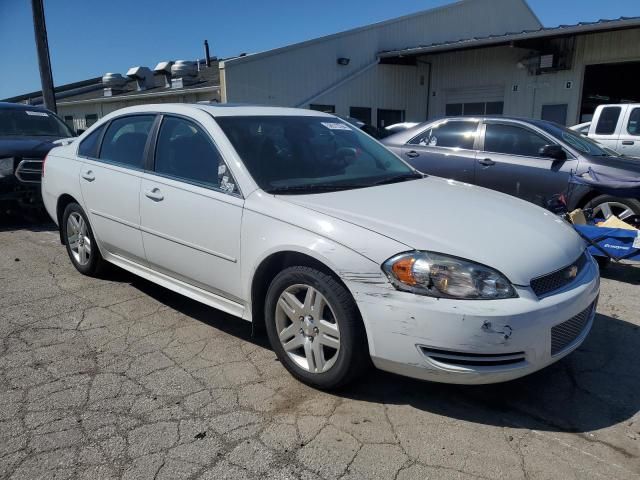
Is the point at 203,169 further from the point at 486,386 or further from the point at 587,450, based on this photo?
the point at 587,450

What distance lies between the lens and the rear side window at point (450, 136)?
682 centimetres

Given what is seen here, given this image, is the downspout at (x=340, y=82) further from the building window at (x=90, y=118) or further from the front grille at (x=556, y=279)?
the front grille at (x=556, y=279)

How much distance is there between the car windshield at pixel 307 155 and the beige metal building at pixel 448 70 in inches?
489

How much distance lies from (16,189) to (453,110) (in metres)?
16.3

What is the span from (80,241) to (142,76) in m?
19.6

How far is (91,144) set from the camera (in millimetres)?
4773

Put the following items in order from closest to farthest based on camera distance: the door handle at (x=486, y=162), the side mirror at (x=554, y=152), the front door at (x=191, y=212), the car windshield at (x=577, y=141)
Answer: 1. the front door at (x=191, y=212)
2. the side mirror at (x=554, y=152)
3. the car windshield at (x=577, y=141)
4. the door handle at (x=486, y=162)

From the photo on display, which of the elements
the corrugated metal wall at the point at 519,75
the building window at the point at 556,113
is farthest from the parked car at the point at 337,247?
the building window at the point at 556,113

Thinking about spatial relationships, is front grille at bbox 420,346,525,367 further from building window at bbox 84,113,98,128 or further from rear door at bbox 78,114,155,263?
building window at bbox 84,113,98,128

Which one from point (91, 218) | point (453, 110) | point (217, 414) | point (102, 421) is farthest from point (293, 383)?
point (453, 110)

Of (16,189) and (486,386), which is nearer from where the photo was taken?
(486,386)

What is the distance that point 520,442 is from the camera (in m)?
2.51

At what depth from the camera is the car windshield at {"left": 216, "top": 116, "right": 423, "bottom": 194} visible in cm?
336

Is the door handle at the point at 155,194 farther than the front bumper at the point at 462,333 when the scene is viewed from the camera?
Yes
